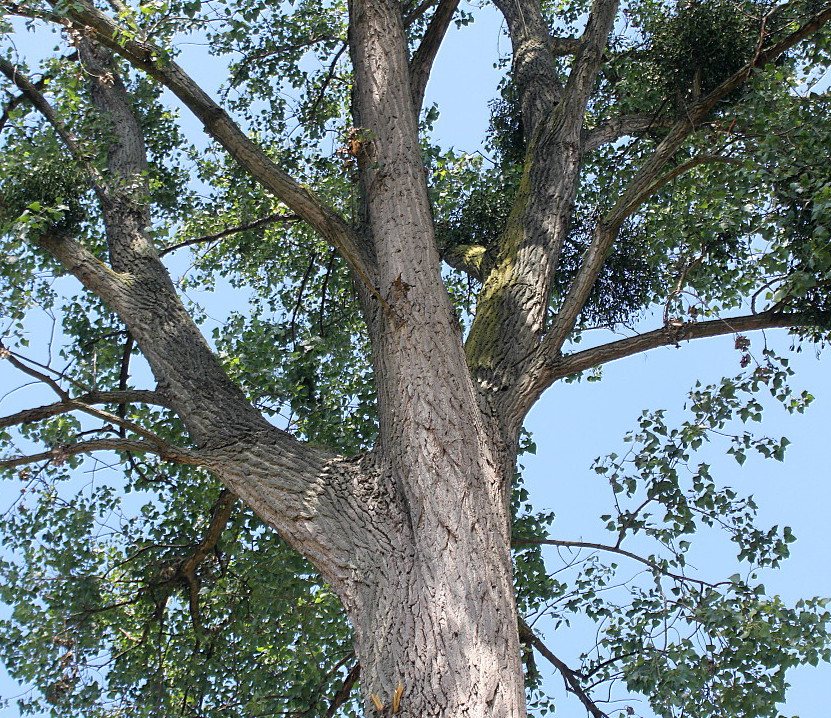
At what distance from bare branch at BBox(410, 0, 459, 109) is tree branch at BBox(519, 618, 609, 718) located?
3758mm

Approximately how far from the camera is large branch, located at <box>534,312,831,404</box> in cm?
459

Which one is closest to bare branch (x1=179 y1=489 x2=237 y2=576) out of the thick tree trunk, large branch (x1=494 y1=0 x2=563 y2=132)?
the thick tree trunk

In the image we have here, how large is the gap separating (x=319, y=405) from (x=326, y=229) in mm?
1864

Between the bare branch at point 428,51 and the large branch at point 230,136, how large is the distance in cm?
158

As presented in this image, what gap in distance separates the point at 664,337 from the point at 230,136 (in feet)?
9.16

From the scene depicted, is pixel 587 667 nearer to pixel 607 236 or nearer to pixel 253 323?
pixel 607 236

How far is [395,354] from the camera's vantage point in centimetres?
424

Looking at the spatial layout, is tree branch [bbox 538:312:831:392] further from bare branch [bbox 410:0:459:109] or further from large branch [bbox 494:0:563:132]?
bare branch [bbox 410:0:459:109]

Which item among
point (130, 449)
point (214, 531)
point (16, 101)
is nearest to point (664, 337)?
point (130, 449)

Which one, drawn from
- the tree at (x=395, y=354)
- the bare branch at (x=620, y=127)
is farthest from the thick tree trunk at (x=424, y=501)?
the bare branch at (x=620, y=127)

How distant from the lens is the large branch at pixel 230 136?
4676 mm

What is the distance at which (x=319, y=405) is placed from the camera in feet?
20.3

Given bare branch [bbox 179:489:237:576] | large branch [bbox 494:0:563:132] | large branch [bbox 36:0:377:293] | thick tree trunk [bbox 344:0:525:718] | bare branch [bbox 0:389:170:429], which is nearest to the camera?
thick tree trunk [bbox 344:0:525:718]

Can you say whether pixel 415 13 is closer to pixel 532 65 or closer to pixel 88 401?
pixel 532 65
